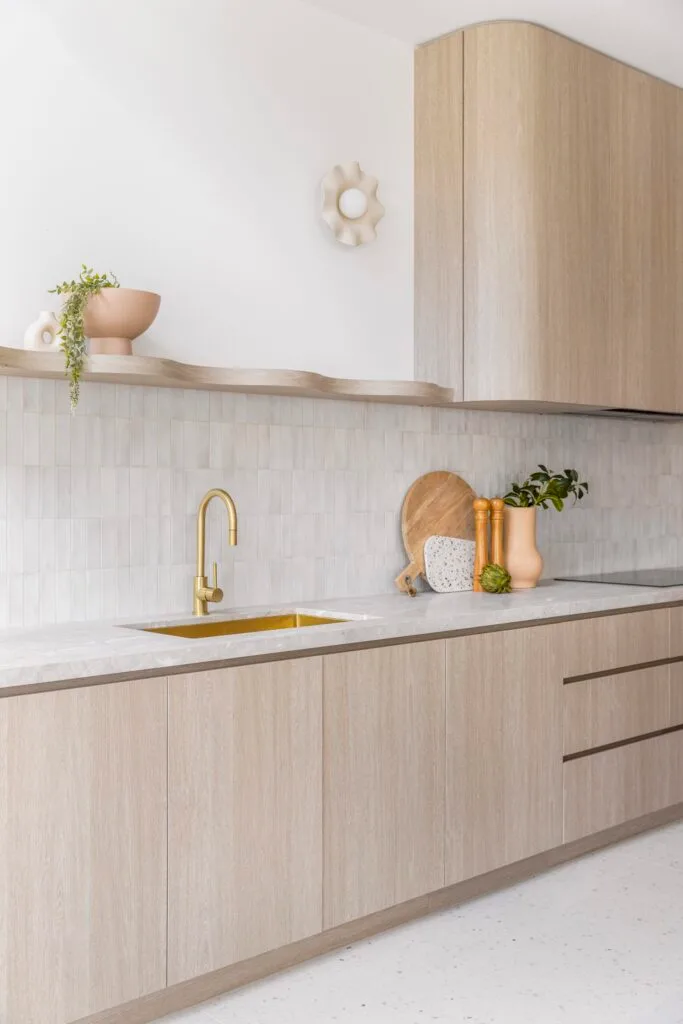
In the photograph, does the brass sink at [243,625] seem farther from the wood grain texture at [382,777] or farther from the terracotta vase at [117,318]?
the terracotta vase at [117,318]

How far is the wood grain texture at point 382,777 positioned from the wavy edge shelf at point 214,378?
76cm

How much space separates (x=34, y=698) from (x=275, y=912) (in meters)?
0.83

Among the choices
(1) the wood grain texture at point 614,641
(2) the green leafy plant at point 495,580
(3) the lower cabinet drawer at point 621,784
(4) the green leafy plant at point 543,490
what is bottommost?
(3) the lower cabinet drawer at point 621,784

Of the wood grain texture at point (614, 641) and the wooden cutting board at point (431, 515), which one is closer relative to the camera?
the wood grain texture at point (614, 641)

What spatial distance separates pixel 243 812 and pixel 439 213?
2.04 meters

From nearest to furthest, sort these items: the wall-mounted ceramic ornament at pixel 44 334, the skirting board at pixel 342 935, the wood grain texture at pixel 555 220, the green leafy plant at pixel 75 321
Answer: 1. the skirting board at pixel 342 935
2. the green leafy plant at pixel 75 321
3. the wall-mounted ceramic ornament at pixel 44 334
4. the wood grain texture at pixel 555 220

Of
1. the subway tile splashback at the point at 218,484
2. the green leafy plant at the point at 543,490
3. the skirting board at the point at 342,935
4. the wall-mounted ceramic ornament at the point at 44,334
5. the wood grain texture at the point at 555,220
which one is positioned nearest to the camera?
the skirting board at the point at 342,935

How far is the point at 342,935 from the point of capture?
266cm

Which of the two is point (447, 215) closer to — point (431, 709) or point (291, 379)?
point (291, 379)

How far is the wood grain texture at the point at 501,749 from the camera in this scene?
2.89 m

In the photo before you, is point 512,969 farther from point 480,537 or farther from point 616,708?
point 480,537

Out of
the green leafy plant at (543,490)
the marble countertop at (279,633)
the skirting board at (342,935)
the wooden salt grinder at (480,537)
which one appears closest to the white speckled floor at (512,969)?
the skirting board at (342,935)

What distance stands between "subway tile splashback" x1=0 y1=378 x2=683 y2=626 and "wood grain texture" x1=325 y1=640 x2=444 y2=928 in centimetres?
56

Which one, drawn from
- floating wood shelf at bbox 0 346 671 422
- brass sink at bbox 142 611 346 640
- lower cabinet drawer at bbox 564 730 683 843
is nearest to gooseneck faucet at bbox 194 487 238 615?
brass sink at bbox 142 611 346 640
